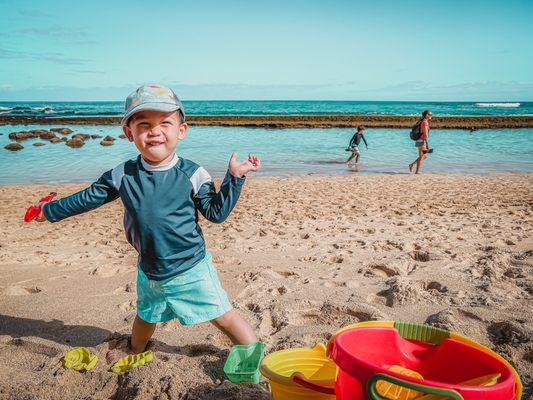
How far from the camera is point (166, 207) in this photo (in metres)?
2.27

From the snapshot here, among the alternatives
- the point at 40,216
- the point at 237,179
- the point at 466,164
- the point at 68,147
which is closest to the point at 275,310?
the point at 237,179

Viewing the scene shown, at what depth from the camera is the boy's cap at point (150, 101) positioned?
2172 millimetres

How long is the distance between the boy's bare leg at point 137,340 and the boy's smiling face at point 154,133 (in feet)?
3.38

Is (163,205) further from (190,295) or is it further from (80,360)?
(80,360)

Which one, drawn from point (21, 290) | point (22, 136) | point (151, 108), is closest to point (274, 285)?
point (151, 108)

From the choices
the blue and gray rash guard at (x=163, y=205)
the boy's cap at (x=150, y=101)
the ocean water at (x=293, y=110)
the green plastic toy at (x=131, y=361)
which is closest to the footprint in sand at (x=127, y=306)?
the green plastic toy at (x=131, y=361)

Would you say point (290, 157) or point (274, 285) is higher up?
point (290, 157)

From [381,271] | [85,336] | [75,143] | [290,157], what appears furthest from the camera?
[75,143]

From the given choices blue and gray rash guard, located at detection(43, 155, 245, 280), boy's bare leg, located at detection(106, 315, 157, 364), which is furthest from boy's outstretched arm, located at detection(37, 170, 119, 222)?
boy's bare leg, located at detection(106, 315, 157, 364)

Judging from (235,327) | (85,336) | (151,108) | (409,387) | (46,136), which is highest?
(151,108)

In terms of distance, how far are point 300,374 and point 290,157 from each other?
12736 mm

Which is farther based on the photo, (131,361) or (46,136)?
(46,136)

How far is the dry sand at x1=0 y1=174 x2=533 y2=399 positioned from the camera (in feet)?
8.16

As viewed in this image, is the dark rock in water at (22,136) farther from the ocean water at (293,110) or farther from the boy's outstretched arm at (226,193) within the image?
the ocean water at (293,110)
